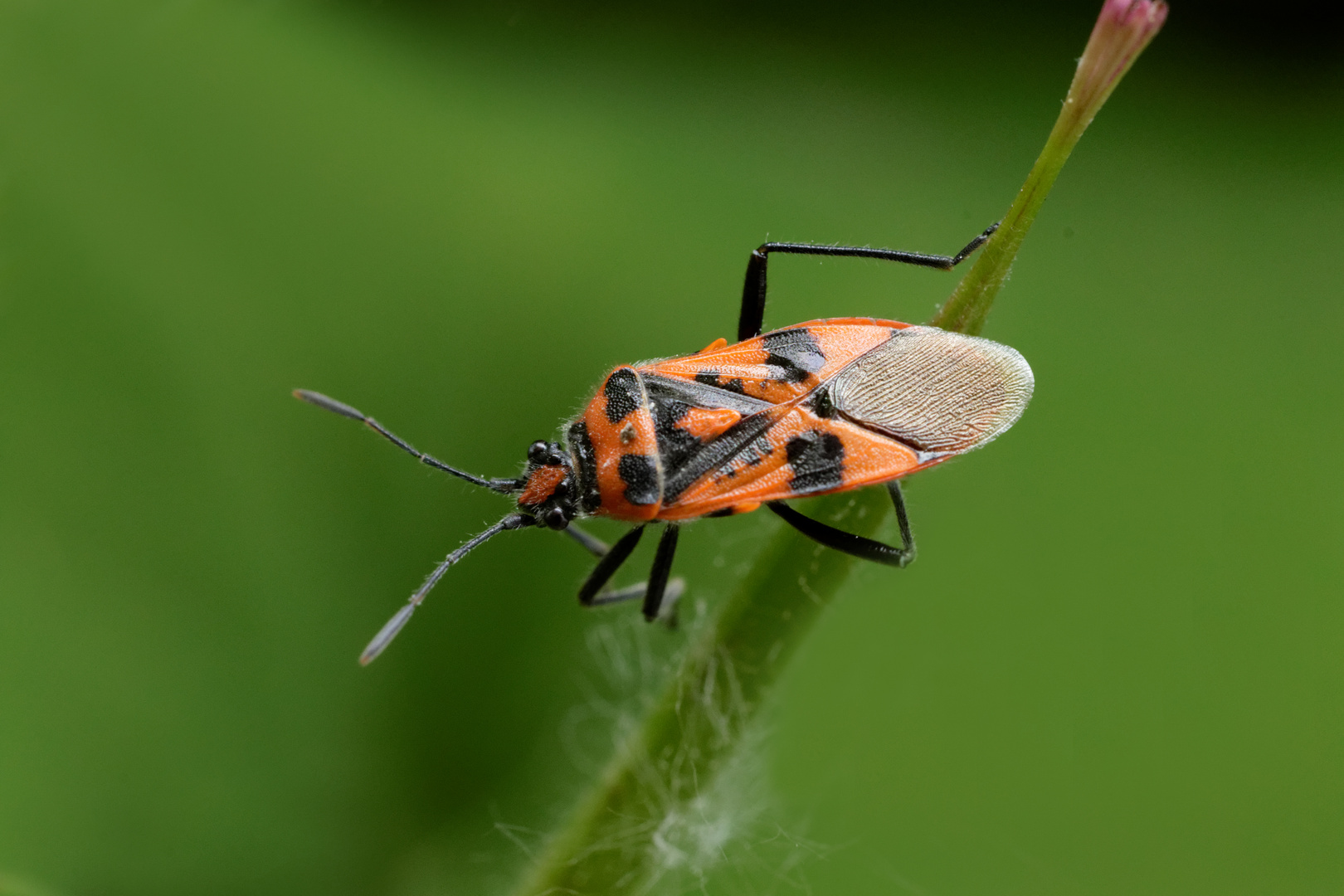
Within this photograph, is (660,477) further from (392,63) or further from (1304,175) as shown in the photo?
(1304,175)

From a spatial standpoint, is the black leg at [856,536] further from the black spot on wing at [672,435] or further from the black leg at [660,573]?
the black leg at [660,573]

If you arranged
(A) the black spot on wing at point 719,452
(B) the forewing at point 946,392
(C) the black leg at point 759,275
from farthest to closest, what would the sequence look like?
(C) the black leg at point 759,275 < (A) the black spot on wing at point 719,452 < (B) the forewing at point 946,392

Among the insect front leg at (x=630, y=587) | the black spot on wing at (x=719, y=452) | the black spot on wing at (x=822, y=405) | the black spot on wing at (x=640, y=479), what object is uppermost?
the black spot on wing at (x=822, y=405)

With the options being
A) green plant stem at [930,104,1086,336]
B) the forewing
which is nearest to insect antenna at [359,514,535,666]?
the forewing

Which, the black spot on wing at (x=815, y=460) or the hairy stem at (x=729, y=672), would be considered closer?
the hairy stem at (x=729, y=672)

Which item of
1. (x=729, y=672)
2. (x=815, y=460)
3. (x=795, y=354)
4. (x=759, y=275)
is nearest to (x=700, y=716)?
(x=729, y=672)

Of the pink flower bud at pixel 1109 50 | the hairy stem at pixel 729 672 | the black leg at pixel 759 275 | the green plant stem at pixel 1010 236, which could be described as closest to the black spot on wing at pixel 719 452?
the black leg at pixel 759 275

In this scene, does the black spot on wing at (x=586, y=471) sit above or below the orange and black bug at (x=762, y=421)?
below

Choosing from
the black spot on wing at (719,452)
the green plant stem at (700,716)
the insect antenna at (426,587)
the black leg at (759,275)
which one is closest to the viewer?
the green plant stem at (700,716)
